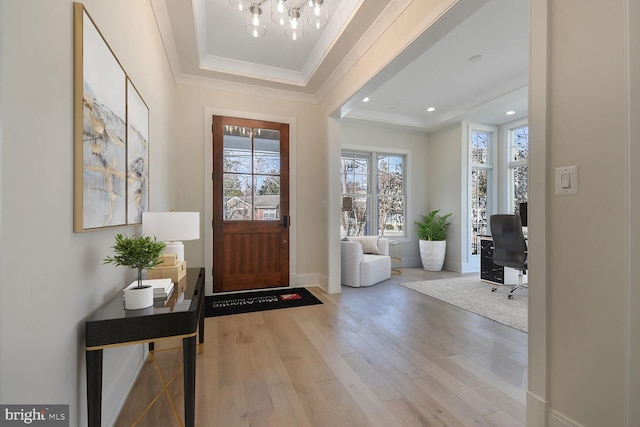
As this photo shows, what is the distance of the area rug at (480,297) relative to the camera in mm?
2936

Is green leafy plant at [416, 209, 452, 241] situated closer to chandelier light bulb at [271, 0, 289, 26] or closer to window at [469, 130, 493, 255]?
window at [469, 130, 493, 255]

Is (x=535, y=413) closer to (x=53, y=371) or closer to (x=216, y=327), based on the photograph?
(x=53, y=371)

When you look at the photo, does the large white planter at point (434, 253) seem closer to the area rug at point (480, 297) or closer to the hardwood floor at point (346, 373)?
the area rug at point (480, 297)

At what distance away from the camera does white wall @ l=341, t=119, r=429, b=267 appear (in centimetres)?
563

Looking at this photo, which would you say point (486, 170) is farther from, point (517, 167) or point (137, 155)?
point (137, 155)

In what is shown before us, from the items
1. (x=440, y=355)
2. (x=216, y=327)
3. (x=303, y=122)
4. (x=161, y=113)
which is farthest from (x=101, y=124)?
(x=303, y=122)

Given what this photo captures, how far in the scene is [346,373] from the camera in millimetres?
1868

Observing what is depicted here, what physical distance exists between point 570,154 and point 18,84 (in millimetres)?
2013

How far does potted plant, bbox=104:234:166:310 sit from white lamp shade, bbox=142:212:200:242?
37 centimetres

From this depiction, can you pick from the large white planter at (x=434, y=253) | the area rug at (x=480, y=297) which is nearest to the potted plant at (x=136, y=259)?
the area rug at (x=480, y=297)

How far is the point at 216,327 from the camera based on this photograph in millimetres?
2652

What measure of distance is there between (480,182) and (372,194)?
221cm

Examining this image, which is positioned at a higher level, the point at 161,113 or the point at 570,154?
the point at 161,113
